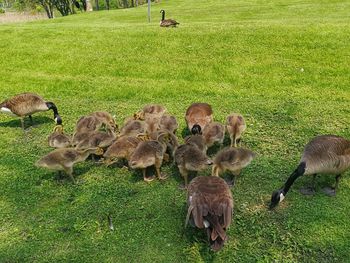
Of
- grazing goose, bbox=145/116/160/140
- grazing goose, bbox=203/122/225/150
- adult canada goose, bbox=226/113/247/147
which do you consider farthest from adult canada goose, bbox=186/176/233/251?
grazing goose, bbox=145/116/160/140

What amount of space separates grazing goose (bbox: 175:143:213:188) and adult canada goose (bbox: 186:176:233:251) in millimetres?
896

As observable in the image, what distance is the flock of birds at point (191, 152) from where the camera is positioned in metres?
4.59

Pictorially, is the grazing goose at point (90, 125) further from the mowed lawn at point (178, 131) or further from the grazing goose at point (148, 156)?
the grazing goose at point (148, 156)

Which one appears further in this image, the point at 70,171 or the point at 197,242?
the point at 70,171

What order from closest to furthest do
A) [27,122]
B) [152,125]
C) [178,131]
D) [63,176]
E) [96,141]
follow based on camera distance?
1. [63,176]
2. [96,141]
3. [152,125]
4. [178,131]
5. [27,122]

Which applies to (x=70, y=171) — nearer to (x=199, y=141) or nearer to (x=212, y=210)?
(x=199, y=141)

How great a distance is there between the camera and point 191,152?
5.85m

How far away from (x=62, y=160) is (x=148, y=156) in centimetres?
137

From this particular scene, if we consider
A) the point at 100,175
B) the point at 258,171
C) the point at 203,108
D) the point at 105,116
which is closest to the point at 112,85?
the point at 105,116

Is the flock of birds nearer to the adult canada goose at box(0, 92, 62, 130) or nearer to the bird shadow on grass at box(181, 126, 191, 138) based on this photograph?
the adult canada goose at box(0, 92, 62, 130)

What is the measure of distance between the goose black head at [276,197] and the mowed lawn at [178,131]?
107 millimetres

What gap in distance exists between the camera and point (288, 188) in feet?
18.0

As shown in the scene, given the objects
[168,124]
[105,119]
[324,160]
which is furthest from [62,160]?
[324,160]

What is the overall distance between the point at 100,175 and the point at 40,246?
1.72 meters
